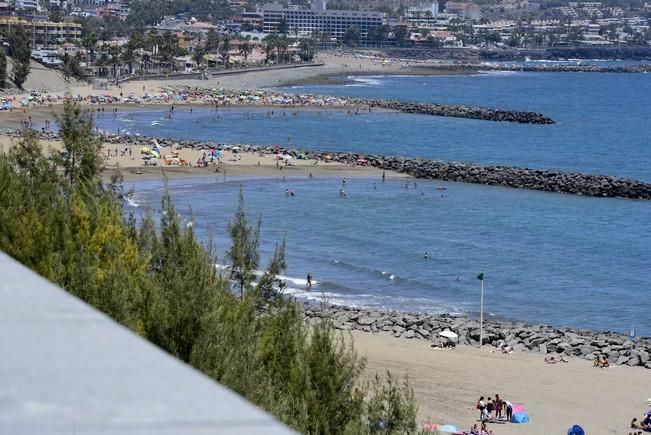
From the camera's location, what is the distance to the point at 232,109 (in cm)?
9625

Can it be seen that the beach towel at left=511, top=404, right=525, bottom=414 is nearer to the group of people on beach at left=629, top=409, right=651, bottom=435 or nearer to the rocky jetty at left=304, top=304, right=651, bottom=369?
the group of people on beach at left=629, top=409, right=651, bottom=435

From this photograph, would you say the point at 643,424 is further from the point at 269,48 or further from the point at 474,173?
the point at 269,48

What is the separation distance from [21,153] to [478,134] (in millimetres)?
67584

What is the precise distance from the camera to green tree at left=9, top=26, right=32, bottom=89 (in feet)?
322

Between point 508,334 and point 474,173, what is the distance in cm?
3372

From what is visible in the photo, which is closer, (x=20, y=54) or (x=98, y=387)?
(x=98, y=387)

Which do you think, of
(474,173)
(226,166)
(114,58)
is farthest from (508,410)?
(114,58)

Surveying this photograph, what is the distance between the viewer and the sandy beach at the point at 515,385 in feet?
68.4

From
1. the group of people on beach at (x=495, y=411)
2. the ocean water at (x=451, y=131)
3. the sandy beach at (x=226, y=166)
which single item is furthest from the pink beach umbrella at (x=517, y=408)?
the ocean water at (x=451, y=131)

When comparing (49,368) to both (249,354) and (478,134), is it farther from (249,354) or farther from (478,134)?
(478,134)

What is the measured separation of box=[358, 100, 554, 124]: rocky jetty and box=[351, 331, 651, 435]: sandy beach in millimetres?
76683

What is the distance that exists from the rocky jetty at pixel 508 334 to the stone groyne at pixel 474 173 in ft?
96.8

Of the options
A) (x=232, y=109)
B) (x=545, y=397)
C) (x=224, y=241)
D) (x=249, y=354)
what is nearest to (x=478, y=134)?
(x=232, y=109)

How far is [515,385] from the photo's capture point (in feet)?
76.6
